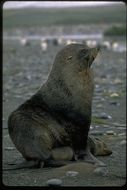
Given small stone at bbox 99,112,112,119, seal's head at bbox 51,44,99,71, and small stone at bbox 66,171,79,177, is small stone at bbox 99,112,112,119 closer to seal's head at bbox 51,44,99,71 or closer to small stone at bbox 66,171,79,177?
seal's head at bbox 51,44,99,71

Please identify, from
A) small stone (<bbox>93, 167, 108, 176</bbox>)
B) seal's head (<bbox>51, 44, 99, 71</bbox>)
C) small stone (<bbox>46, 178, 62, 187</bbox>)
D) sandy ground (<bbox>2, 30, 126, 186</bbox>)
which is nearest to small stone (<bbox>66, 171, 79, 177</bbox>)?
sandy ground (<bbox>2, 30, 126, 186</bbox>)

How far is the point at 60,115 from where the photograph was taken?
21.9 ft

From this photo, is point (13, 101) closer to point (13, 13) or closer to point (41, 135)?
point (41, 135)

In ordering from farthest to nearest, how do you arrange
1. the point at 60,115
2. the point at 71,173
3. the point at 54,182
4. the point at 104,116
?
the point at 104,116 → the point at 60,115 → the point at 71,173 → the point at 54,182

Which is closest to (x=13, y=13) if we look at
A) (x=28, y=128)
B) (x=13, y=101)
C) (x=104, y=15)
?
(x=104, y=15)

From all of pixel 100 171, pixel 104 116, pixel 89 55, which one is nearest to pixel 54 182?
pixel 100 171

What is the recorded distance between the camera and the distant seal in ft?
21.4

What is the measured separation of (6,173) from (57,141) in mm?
615

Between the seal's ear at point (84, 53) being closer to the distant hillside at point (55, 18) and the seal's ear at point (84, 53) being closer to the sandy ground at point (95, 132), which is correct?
the sandy ground at point (95, 132)

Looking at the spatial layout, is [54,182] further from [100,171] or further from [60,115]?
[60,115]

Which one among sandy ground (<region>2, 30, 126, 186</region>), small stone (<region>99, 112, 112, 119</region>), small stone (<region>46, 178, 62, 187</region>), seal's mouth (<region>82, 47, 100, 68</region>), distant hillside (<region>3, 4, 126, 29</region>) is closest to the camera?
small stone (<region>46, 178, 62, 187</region>)

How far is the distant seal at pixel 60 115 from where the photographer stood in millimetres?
6508

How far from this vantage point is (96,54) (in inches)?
269

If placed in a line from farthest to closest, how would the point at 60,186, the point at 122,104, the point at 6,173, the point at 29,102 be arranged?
the point at 122,104 → the point at 29,102 → the point at 6,173 → the point at 60,186
